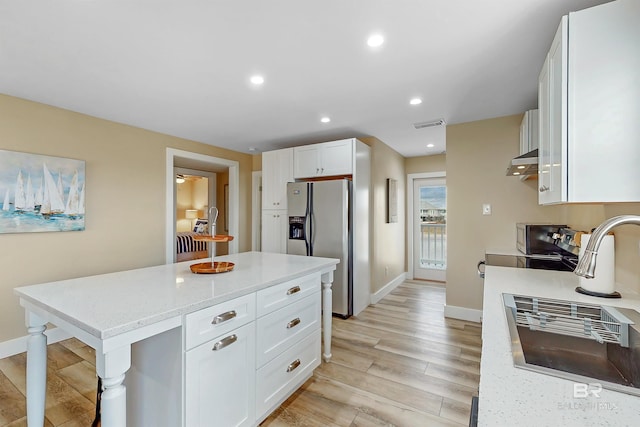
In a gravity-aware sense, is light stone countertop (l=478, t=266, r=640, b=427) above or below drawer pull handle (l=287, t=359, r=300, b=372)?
above

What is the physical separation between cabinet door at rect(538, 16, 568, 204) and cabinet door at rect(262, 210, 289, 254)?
9.70 ft

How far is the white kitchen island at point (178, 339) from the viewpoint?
1077mm

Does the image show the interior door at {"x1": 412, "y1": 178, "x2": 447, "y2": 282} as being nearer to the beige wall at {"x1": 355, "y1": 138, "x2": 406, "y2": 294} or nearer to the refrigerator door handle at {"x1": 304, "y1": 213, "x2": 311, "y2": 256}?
the beige wall at {"x1": 355, "y1": 138, "x2": 406, "y2": 294}

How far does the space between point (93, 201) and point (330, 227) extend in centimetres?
263

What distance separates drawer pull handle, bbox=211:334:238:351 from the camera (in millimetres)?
1380

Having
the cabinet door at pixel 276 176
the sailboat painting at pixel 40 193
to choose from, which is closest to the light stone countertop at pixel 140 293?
the sailboat painting at pixel 40 193

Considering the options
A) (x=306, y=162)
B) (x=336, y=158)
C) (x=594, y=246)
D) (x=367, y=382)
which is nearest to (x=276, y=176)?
(x=306, y=162)

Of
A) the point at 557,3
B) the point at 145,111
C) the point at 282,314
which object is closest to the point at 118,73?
the point at 145,111

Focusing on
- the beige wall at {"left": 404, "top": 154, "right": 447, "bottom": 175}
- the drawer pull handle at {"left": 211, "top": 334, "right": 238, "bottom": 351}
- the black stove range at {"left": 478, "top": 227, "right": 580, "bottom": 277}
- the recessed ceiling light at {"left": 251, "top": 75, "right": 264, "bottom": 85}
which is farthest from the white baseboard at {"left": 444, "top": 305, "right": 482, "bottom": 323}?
the recessed ceiling light at {"left": 251, "top": 75, "right": 264, "bottom": 85}

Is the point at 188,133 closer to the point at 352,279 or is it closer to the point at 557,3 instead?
the point at 352,279

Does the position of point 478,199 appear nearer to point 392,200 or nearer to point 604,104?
point 392,200

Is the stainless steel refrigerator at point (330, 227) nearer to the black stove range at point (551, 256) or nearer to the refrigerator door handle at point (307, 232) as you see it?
the refrigerator door handle at point (307, 232)

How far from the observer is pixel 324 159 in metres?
3.71

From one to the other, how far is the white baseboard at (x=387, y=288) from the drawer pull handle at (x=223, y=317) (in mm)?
2870
